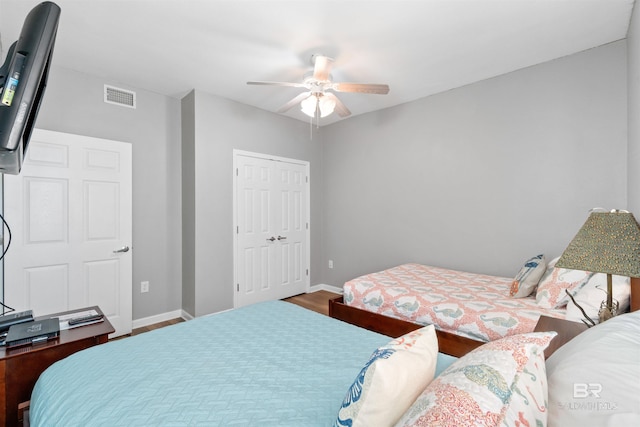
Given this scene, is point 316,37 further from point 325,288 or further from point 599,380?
point 325,288

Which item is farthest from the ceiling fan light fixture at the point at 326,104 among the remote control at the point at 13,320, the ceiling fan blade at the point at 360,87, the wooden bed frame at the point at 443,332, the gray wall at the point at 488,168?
the remote control at the point at 13,320

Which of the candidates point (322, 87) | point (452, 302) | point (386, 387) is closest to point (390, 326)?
point (452, 302)

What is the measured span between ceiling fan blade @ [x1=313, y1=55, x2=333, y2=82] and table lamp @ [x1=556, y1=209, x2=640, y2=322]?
1.97 m

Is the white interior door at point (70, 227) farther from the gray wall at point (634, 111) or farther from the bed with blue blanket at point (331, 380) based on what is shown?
the gray wall at point (634, 111)

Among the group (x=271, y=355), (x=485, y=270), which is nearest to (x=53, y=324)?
(x=271, y=355)

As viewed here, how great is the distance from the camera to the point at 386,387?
2.42 feet

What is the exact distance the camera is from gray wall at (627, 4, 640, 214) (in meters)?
1.85

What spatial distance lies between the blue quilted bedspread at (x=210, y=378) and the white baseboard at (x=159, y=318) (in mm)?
1987

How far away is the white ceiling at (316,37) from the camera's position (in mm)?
1984

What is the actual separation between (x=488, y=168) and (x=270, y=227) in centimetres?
277

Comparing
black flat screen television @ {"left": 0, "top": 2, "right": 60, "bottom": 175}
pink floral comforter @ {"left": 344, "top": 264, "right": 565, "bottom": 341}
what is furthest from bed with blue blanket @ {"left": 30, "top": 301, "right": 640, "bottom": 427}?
black flat screen television @ {"left": 0, "top": 2, "right": 60, "bottom": 175}

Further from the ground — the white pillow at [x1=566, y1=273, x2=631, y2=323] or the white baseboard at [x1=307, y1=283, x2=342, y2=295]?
the white pillow at [x1=566, y1=273, x2=631, y2=323]

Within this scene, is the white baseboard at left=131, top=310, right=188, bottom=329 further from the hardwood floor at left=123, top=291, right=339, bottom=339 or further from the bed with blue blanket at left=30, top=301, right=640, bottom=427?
the bed with blue blanket at left=30, top=301, right=640, bottom=427

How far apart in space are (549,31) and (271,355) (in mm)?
3071
